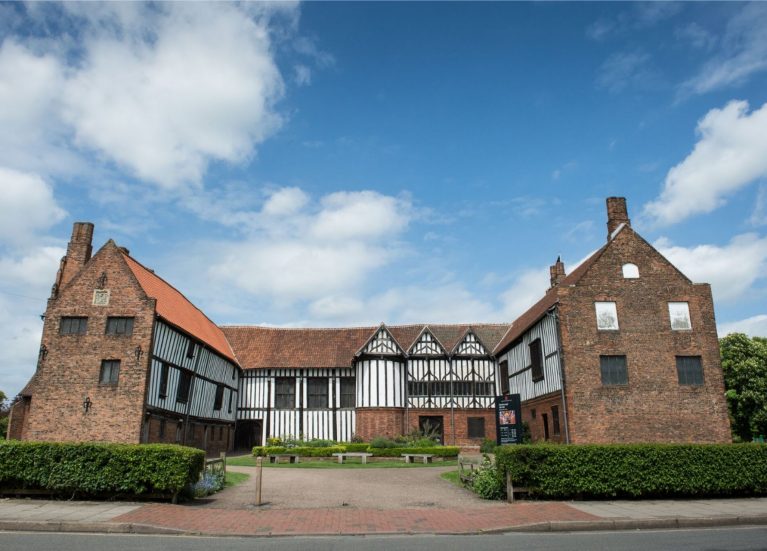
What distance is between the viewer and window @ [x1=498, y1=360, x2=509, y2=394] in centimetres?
3308

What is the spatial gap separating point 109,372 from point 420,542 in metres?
18.2

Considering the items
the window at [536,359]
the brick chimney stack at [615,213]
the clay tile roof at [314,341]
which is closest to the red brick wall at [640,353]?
the brick chimney stack at [615,213]

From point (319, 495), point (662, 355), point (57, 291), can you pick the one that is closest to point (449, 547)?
point (319, 495)

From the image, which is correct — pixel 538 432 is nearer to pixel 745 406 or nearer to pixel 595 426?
pixel 595 426

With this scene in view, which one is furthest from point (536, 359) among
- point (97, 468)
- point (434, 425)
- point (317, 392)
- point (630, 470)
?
point (97, 468)

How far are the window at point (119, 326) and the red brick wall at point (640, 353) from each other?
61.5ft

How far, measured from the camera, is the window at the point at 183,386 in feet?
87.6

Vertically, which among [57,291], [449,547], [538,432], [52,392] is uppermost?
[57,291]

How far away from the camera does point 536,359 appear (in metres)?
27.4

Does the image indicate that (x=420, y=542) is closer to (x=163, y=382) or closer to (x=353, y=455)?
(x=353, y=455)

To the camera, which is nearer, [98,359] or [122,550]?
[122,550]

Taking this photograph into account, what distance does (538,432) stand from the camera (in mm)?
27188

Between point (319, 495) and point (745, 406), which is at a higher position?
point (745, 406)

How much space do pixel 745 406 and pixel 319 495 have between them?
109ft
